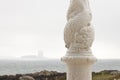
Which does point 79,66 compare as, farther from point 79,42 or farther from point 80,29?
point 80,29

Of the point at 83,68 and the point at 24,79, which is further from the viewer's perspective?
the point at 24,79

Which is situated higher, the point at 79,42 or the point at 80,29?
the point at 80,29

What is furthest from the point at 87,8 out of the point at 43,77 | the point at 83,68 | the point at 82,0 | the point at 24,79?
the point at 43,77

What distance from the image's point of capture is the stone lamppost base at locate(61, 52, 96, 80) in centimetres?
710

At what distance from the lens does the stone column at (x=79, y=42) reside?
710 centimetres

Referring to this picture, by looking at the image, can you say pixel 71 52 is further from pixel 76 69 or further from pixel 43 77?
pixel 43 77

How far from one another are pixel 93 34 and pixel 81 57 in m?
0.51

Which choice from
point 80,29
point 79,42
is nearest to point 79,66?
point 79,42

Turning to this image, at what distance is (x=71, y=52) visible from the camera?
23.6 ft

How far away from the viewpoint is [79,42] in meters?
7.10

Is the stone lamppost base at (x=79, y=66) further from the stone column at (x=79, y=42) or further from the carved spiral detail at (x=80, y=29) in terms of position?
the carved spiral detail at (x=80, y=29)

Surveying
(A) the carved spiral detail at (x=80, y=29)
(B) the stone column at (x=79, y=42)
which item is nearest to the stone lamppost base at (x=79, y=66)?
(B) the stone column at (x=79, y=42)

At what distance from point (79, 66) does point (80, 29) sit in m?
0.70

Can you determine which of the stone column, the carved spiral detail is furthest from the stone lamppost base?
the carved spiral detail
